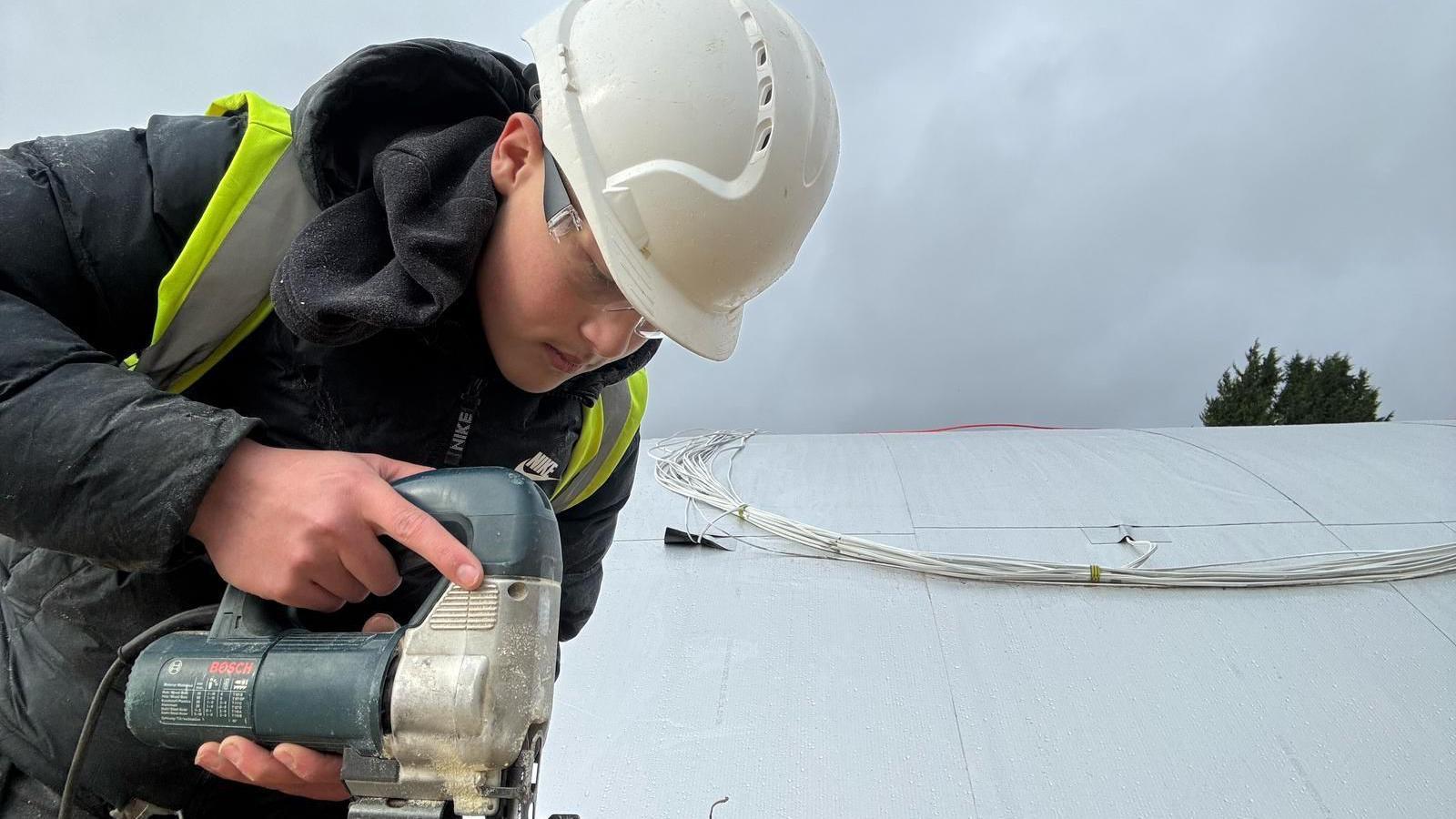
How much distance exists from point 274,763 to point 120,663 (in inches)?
12.7

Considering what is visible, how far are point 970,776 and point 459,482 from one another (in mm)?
2330

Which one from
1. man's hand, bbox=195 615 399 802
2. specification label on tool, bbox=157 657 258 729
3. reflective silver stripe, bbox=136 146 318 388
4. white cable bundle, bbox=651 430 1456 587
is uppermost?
white cable bundle, bbox=651 430 1456 587

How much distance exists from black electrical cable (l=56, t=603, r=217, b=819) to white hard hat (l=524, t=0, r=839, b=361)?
0.81 m

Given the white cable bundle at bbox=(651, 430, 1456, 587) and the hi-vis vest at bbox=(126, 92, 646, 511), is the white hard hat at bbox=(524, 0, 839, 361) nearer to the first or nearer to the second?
the hi-vis vest at bbox=(126, 92, 646, 511)

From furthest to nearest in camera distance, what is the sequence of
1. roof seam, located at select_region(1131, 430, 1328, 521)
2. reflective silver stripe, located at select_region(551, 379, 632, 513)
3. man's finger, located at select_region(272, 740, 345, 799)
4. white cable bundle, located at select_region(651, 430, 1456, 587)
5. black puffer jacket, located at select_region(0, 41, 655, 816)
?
roof seam, located at select_region(1131, 430, 1328, 521), white cable bundle, located at select_region(651, 430, 1456, 587), reflective silver stripe, located at select_region(551, 379, 632, 513), man's finger, located at select_region(272, 740, 345, 799), black puffer jacket, located at select_region(0, 41, 655, 816)

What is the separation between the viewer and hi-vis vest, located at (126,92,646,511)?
1.18 meters


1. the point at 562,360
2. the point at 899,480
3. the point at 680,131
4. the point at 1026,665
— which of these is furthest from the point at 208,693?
the point at 899,480

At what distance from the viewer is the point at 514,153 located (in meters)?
1.43

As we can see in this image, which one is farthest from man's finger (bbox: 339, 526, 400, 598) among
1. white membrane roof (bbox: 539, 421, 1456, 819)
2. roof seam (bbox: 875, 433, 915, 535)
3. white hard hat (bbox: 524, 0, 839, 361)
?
roof seam (bbox: 875, 433, 915, 535)

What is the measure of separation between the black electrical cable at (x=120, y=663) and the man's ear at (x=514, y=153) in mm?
799

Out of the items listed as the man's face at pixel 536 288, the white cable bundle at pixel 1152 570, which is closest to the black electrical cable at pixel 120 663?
the man's face at pixel 536 288

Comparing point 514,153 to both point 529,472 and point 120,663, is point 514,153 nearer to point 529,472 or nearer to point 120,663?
point 529,472

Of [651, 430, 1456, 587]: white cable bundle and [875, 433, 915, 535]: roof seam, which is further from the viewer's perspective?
[875, 433, 915, 535]: roof seam

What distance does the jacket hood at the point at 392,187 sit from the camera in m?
1.19
